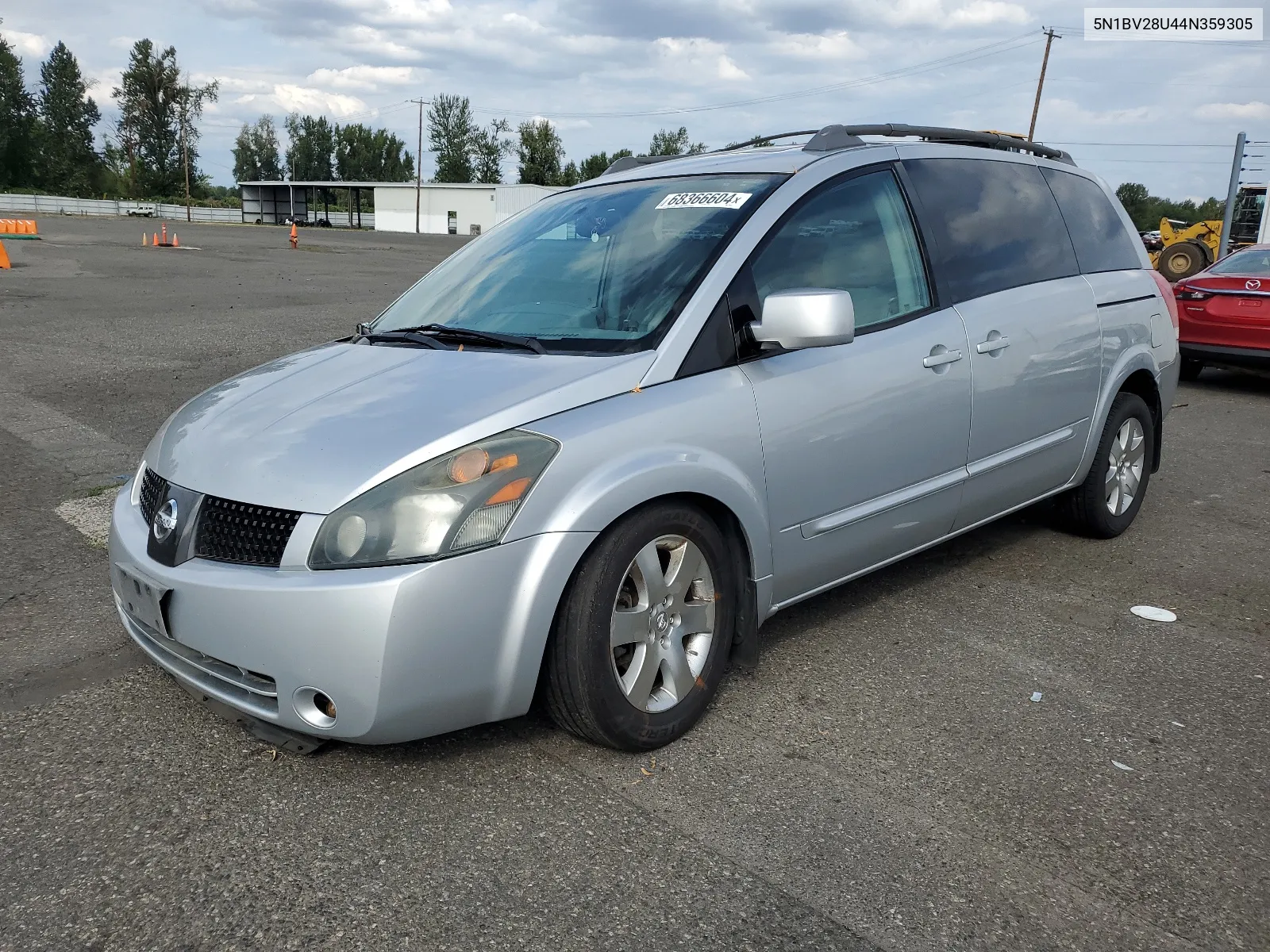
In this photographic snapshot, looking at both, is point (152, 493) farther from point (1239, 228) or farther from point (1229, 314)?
point (1239, 228)

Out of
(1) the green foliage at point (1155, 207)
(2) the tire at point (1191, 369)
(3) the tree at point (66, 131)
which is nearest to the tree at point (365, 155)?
(3) the tree at point (66, 131)

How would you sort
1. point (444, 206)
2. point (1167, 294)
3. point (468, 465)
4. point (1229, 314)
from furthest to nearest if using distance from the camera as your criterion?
point (444, 206)
point (1229, 314)
point (1167, 294)
point (468, 465)

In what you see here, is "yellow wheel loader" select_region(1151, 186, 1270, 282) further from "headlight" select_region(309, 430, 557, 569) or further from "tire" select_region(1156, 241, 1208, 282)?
"headlight" select_region(309, 430, 557, 569)

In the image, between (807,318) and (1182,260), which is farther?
(1182,260)

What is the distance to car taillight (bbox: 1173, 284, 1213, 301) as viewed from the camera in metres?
10.5

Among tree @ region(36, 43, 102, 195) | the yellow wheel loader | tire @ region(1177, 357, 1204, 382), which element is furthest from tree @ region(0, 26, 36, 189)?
tire @ region(1177, 357, 1204, 382)

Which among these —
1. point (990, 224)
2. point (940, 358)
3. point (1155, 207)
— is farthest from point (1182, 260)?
point (1155, 207)

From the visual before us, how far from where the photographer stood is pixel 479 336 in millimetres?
3432

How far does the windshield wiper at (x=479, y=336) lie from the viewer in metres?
3.27

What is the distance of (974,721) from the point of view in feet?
10.8

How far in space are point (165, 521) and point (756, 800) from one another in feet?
5.88

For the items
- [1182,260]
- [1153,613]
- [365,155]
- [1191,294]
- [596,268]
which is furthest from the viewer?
[365,155]

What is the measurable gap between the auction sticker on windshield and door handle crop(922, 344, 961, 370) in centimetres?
89

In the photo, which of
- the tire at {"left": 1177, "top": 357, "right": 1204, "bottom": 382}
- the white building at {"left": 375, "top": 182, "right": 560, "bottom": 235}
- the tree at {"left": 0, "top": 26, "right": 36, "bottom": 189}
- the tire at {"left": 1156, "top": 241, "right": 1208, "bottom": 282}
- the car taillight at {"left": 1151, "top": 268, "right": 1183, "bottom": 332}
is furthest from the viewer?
the tree at {"left": 0, "top": 26, "right": 36, "bottom": 189}
